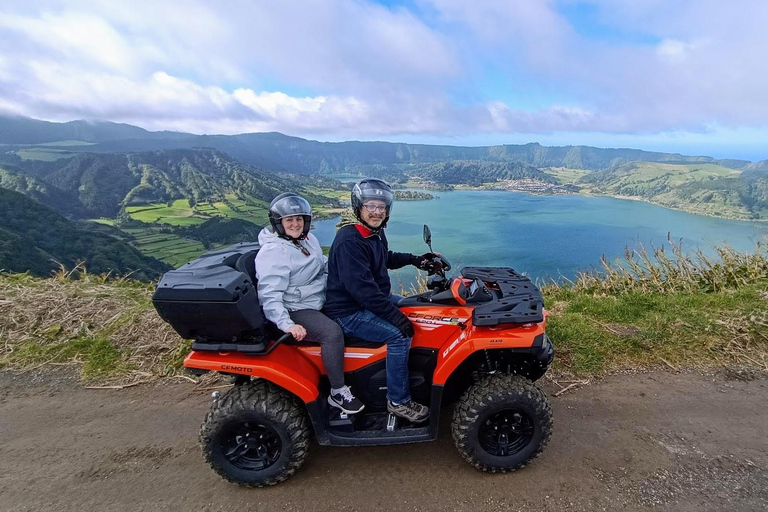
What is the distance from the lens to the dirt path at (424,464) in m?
2.63

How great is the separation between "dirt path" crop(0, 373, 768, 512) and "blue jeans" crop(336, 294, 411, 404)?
59 cm

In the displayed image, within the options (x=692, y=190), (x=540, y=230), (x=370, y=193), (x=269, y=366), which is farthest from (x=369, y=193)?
(x=692, y=190)

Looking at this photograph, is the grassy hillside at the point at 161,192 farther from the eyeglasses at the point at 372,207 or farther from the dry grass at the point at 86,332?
the eyeglasses at the point at 372,207

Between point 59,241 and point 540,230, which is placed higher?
point 540,230

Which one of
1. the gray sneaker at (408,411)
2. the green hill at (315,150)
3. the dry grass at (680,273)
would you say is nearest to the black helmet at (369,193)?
the gray sneaker at (408,411)

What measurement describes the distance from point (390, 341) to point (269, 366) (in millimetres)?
845

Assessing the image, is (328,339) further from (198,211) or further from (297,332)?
(198,211)

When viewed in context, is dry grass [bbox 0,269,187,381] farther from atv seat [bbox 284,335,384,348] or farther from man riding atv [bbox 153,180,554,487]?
atv seat [bbox 284,335,384,348]

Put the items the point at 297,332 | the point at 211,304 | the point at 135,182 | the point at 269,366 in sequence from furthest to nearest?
the point at 135,182
the point at 269,366
the point at 297,332
the point at 211,304

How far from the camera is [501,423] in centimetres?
288

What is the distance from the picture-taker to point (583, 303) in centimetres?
567

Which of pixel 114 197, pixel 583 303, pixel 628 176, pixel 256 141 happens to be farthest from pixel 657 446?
pixel 256 141

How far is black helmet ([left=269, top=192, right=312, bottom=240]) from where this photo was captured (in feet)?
9.53

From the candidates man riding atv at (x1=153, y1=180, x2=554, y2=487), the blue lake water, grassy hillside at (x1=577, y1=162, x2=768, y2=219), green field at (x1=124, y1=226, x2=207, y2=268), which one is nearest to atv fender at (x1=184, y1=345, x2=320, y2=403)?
man riding atv at (x1=153, y1=180, x2=554, y2=487)
